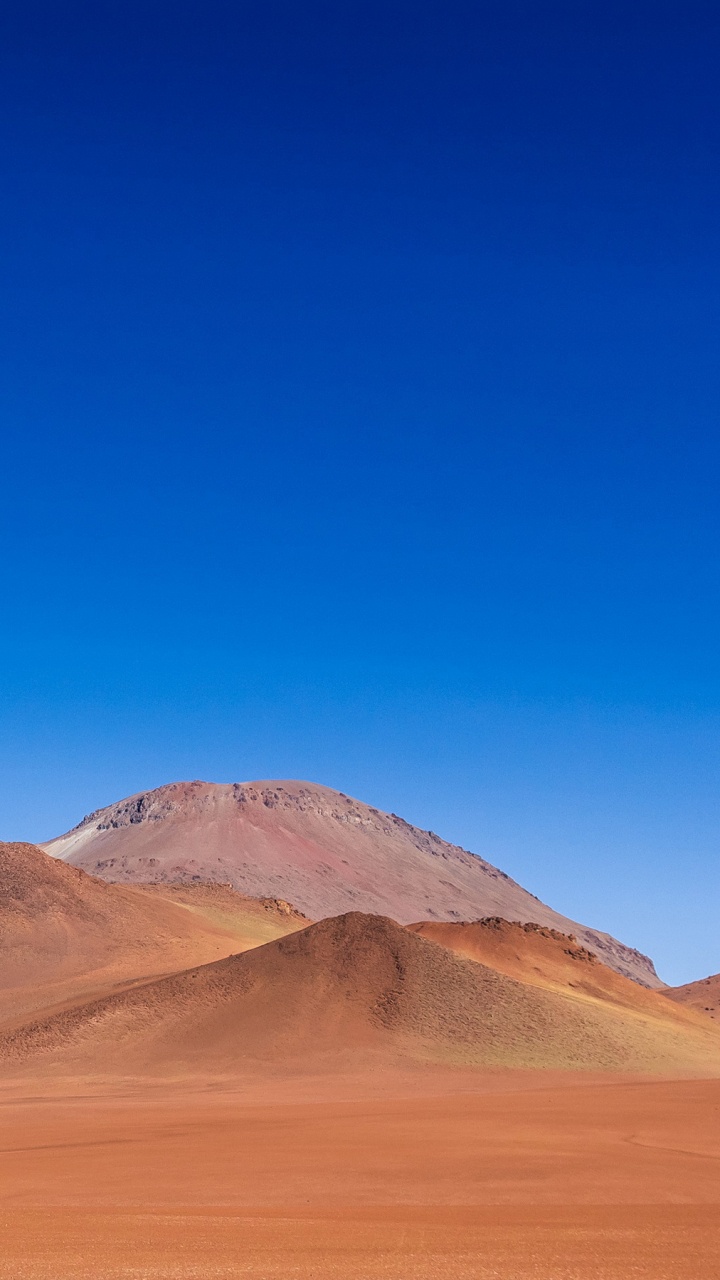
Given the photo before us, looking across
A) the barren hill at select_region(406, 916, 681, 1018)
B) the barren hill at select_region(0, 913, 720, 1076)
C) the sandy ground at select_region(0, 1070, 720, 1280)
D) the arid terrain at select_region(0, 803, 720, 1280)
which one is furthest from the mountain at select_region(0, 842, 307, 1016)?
the sandy ground at select_region(0, 1070, 720, 1280)

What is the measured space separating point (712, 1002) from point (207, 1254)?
10189 cm

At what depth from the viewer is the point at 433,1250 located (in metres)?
15.0

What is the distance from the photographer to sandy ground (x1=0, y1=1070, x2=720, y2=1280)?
14.4 metres

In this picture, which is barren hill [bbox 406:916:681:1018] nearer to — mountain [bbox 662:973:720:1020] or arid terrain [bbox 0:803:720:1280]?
arid terrain [bbox 0:803:720:1280]

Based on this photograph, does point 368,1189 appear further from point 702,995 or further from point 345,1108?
point 702,995

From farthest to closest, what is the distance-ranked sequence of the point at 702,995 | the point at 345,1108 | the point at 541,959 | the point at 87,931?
the point at 702,995 → the point at 87,931 → the point at 541,959 → the point at 345,1108

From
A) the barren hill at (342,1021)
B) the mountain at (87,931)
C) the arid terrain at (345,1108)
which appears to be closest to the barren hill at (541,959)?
the arid terrain at (345,1108)

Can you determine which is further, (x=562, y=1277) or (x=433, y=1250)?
(x=433, y=1250)

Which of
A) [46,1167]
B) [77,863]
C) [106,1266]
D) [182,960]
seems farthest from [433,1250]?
[77,863]

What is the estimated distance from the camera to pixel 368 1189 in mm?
20219

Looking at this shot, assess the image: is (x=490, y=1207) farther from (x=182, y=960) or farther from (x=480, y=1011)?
(x=182, y=960)

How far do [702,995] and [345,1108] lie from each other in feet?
285

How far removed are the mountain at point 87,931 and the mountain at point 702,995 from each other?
3890cm

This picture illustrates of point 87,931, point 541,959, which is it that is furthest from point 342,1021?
point 87,931
